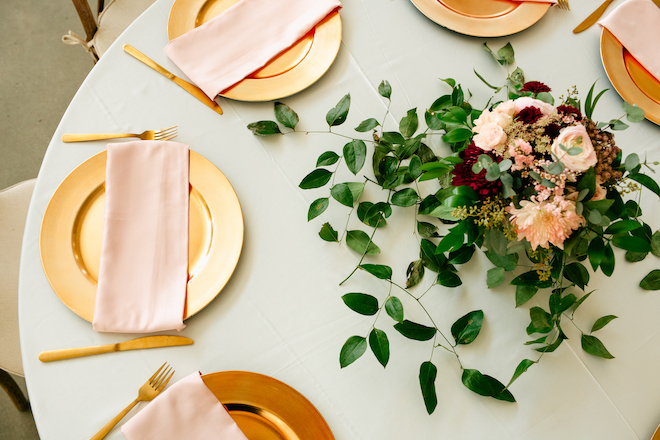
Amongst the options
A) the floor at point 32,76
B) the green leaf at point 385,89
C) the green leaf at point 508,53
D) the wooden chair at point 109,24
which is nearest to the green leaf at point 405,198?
A: the green leaf at point 385,89

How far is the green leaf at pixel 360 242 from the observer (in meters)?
0.78

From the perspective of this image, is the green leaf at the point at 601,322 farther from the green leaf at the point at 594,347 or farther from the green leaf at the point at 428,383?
the green leaf at the point at 428,383

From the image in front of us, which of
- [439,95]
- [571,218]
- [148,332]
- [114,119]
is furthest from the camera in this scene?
[439,95]

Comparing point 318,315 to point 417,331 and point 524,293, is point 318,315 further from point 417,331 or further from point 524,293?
point 524,293

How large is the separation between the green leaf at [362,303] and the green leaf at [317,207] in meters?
0.17

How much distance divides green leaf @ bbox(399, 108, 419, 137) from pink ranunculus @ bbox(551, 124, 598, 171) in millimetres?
310

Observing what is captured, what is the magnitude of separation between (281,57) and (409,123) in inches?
12.4

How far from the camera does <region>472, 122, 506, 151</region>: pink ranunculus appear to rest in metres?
0.59

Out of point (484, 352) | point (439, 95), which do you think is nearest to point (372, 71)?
point (439, 95)

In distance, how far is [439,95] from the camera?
0.92 m

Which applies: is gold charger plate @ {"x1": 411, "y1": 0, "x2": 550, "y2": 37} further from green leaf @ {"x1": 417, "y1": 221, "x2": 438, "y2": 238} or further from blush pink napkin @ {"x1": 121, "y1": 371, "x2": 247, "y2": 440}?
blush pink napkin @ {"x1": 121, "y1": 371, "x2": 247, "y2": 440}

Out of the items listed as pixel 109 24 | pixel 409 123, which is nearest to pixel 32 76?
pixel 109 24

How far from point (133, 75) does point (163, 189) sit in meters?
0.27

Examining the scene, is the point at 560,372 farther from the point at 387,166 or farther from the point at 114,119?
the point at 114,119
